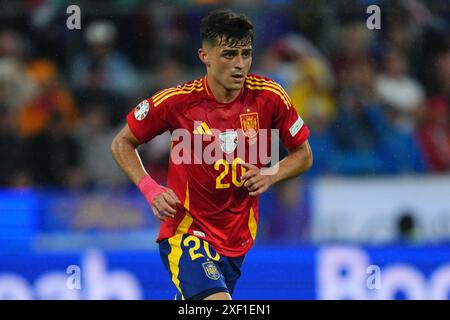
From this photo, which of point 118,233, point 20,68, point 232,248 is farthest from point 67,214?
point 232,248

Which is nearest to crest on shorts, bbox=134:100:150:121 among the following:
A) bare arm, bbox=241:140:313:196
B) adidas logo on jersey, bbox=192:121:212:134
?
adidas logo on jersey, bbox=192:121:212:134

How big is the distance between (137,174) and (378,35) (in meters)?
5.52

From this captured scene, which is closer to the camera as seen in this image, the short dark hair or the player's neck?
the short dark hair

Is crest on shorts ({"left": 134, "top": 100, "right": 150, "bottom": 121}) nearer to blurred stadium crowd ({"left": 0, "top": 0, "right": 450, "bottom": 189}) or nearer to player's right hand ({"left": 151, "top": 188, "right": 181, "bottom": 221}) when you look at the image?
player's right hand ({"left": 151, "top": 188, "right": 181, "bottom": 221})

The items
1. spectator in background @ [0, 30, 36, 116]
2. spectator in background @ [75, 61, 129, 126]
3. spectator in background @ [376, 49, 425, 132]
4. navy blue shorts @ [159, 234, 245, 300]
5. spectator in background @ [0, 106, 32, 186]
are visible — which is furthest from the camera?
spectator in background @ [376, 49, 425, 132]

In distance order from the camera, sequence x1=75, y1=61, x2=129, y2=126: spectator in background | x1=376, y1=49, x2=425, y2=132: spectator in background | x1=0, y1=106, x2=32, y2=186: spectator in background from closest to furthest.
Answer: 1. x1=0, y1=106, x2=32, y2=186: spectator in background
2. x1=75, y1=61, x2=129, y2=126: spectator in background
3. x1=376, y1=49, x2=425, y2=132: spectator in background

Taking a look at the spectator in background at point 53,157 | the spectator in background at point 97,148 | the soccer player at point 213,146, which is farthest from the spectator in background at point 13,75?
the soccer player at point 213,146

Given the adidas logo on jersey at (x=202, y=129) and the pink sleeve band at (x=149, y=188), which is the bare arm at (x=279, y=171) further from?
the pink sleeve band at (x=149, y=188)

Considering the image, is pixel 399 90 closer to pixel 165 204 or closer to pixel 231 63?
pixel 231 63

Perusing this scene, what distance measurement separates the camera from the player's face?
6.36 metres

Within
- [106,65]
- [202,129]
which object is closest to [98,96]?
[106,65]

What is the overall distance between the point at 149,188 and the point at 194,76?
4861 mm

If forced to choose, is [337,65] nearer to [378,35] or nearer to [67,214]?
[378,35]

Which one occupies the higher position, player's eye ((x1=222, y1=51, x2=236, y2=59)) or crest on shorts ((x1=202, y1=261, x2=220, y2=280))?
player's eye ((x1=222, y1=51, x2=236, y2=59))
